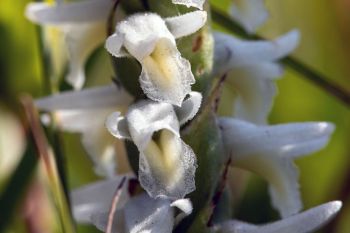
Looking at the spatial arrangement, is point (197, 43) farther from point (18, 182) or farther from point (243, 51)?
point (18, 182)

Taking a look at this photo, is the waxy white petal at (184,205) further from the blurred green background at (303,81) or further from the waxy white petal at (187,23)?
the blurred green background at (303,81)

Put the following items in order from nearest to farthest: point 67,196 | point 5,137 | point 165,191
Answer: point 165,191, point 67,196, point 5,137

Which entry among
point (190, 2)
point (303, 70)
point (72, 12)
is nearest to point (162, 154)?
point (190, 2)

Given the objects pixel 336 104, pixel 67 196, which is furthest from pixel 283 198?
pixel 336 104

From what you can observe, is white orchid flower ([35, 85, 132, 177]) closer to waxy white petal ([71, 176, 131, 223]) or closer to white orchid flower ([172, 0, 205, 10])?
waxy white petal ([71, 176, 131, 223])

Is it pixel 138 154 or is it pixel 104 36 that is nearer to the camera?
pixel 138 154

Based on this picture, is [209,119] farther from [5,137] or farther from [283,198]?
[5,137]
